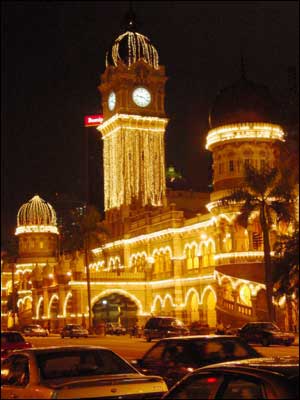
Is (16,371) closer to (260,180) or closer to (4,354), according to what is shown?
(4,354)

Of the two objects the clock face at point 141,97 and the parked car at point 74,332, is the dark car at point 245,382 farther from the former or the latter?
the clock face at point 141,97

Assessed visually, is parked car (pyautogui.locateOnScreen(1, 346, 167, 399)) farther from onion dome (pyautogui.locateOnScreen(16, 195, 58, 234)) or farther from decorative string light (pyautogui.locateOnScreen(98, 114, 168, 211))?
onion dome (pyautogui.locateOnScreen(16, 195, 58, 234))

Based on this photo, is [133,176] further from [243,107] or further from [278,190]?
[278,190]

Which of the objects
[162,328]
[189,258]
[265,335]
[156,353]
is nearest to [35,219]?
[189,258]

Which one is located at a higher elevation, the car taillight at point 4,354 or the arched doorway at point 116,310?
the arched doorway at point 116,310

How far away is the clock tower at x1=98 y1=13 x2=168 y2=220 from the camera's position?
87812 millimetres

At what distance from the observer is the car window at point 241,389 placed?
20.2 ft

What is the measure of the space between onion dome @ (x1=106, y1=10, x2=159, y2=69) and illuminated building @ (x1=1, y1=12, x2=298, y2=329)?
0.14m

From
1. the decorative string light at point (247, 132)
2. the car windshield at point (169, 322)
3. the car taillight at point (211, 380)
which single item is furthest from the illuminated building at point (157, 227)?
the car taillight at point (211, 380)

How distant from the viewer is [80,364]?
1066cm

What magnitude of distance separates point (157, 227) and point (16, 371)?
6405 centimetres

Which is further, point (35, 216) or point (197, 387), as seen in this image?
point (35, 216)

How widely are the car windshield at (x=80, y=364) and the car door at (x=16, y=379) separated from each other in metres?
0.27

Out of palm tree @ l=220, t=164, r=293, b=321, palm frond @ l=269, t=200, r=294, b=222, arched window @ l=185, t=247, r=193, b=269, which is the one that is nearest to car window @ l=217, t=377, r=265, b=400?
palm tree @ l=220, t=164, r=293, b=321
